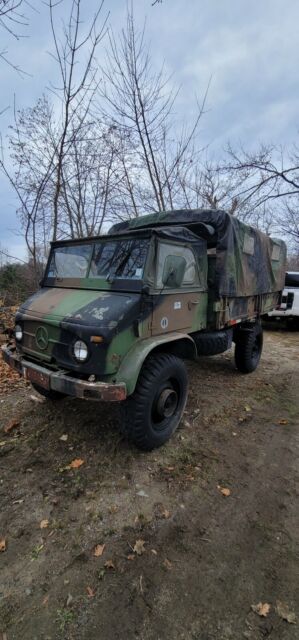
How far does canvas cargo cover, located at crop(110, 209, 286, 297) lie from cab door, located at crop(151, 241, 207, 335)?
0.45 meters

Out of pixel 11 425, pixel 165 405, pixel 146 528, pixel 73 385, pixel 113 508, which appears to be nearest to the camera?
pixel 146 528

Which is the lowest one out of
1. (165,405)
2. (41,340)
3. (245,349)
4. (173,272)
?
(165,405)

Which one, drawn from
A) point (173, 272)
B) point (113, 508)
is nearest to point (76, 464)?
point (113, 508)

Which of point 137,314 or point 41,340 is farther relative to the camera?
point 41,340

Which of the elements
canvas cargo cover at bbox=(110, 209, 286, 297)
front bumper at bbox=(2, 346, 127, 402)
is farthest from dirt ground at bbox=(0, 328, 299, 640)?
canvas cargo cover at bbox=(110, 209, 286, 297)

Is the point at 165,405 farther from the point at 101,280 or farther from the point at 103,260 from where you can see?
the point at 103,260

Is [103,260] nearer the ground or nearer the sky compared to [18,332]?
nearer the sky

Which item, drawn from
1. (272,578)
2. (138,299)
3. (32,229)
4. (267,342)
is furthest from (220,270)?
(32,229)

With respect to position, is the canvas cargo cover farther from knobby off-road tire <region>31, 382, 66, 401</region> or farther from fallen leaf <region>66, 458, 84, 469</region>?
fallen leaf <region>66, 458, 84, 469</region>

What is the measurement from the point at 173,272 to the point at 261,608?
273cm

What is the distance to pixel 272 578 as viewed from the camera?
198cm

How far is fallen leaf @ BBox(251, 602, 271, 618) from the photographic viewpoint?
177 centimetres

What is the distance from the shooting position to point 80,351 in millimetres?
2748

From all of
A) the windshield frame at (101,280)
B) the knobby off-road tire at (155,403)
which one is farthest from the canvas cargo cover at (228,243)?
the knobby off-road tire at (155,403)
